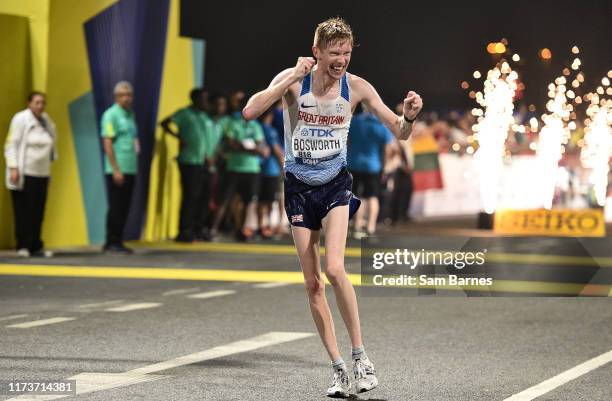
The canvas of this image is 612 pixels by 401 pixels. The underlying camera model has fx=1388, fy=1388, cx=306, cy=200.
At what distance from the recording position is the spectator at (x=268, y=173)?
21234 mm

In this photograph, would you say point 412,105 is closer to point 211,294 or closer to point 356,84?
point 356,84

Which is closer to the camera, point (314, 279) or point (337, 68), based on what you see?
point (337, 68)

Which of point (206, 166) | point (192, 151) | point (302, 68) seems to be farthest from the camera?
point (206, 166)

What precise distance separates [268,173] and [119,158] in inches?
185

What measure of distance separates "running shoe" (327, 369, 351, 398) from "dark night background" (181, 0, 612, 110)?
1489 centimetres

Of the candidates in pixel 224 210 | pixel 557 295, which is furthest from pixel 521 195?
pixel 557 295

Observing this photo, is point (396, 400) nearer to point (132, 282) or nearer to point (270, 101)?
point (270, 101)

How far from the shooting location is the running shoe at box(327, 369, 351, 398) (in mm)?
7039

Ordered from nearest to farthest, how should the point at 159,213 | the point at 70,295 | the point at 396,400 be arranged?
the point at 396,400
the point at 70,295
the point at 159,213

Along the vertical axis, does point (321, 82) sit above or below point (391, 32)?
below

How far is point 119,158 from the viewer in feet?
56.6

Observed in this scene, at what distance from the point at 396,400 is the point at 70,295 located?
6.00m

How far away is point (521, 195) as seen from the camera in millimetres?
35156

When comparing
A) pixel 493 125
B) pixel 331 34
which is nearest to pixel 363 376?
pixel 331 34
